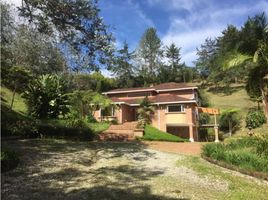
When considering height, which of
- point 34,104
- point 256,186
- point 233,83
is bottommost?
point 256,186

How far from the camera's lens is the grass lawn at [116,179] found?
8891 millimetres

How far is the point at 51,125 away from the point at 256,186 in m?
14.8

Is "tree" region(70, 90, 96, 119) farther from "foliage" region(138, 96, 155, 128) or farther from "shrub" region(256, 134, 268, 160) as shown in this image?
"shrub" region(256, 134, 268, 160)

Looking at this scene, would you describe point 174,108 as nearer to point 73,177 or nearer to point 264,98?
point 264,98

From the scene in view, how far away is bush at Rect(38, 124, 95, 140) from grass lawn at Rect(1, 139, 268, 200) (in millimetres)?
6062

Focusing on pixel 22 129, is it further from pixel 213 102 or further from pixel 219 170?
pixel 213 102

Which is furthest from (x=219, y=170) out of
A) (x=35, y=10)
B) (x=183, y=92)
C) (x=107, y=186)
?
(x=183, y=92)

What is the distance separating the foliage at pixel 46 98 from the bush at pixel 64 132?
15.8ft

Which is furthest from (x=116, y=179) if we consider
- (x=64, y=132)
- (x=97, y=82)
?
(x=97, y=82)

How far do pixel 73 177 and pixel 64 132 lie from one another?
482 inches

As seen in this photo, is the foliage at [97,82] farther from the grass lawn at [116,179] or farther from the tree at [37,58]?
the grass lawn at [116,179]

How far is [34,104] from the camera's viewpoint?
27.1 metres

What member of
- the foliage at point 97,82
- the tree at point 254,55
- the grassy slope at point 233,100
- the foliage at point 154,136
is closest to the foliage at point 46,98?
the foliage at point 154,136

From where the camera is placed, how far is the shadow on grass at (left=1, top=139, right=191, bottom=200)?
8.68m
